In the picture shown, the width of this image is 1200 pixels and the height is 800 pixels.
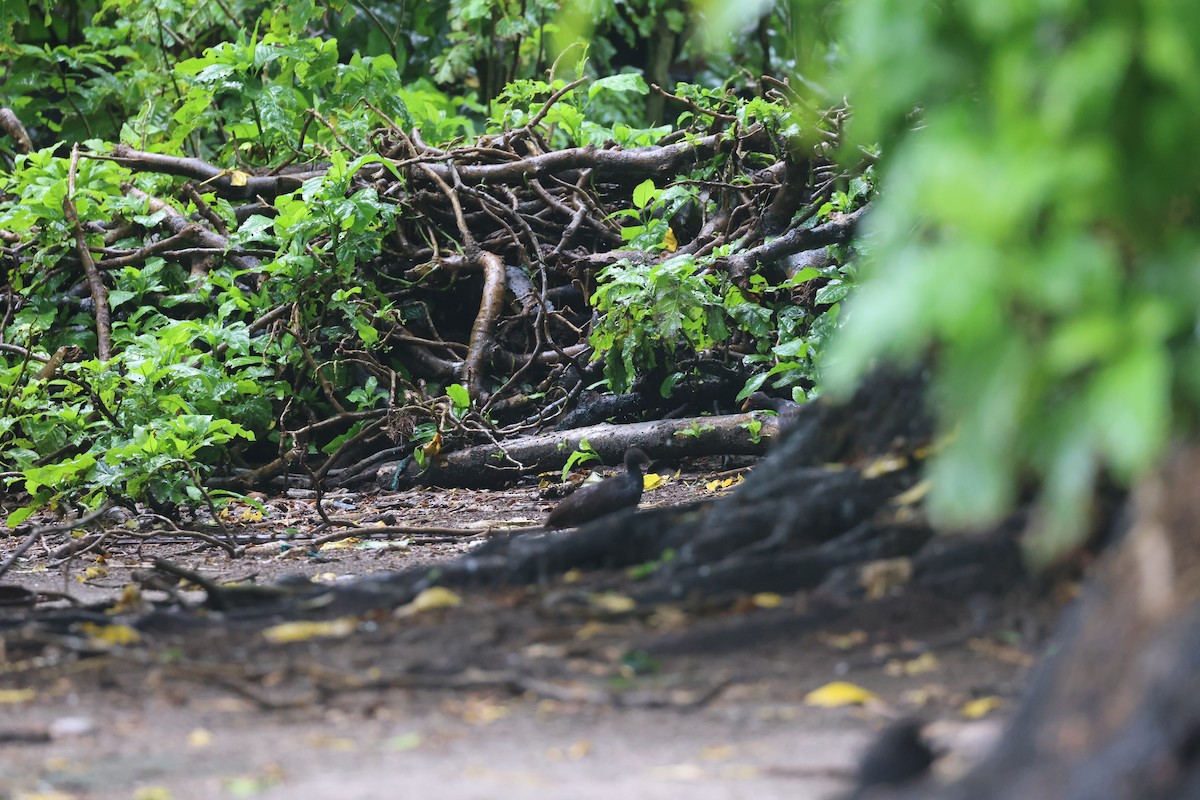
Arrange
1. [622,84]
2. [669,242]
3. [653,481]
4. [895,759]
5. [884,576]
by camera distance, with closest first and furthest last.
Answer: [895,759] < [884,576] < [653,481] < [669,242] < [622,84]

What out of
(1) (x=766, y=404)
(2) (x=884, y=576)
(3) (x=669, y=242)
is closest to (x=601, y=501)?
(1) (x=766, y=404)

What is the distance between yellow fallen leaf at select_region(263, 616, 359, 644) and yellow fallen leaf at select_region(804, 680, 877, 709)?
1.06 metres

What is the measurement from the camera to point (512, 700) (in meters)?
2.33

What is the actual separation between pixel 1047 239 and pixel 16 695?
215 centimetres

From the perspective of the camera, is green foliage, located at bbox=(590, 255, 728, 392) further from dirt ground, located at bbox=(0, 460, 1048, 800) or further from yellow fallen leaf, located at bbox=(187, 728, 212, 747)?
yellow fallen leaf, located at bbox=(187, 728, 212, 747)

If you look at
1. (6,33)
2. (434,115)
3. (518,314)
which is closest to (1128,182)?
(518,314)

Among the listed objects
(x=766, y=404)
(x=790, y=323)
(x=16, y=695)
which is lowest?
(x=16, y=695)

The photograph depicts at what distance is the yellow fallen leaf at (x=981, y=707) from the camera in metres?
2.13

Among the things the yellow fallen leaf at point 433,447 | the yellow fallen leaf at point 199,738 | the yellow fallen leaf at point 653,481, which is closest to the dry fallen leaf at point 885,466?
the yellow fallen leaf at point 199,738

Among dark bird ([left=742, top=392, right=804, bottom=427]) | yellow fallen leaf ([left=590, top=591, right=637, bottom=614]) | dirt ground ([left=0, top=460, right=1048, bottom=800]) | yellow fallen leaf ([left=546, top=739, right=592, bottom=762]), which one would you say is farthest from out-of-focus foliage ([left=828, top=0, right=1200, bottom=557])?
dark bird ([left=742, top=392, right=804, bottom=427])

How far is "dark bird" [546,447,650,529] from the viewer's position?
4.45m

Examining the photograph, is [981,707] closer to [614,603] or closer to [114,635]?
[614,603]

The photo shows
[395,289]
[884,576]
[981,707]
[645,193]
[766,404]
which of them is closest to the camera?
[981,707]

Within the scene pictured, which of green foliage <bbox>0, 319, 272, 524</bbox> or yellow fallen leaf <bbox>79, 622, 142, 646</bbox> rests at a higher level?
green foliage <bbox>0, 319, 272, 524</bbox>
